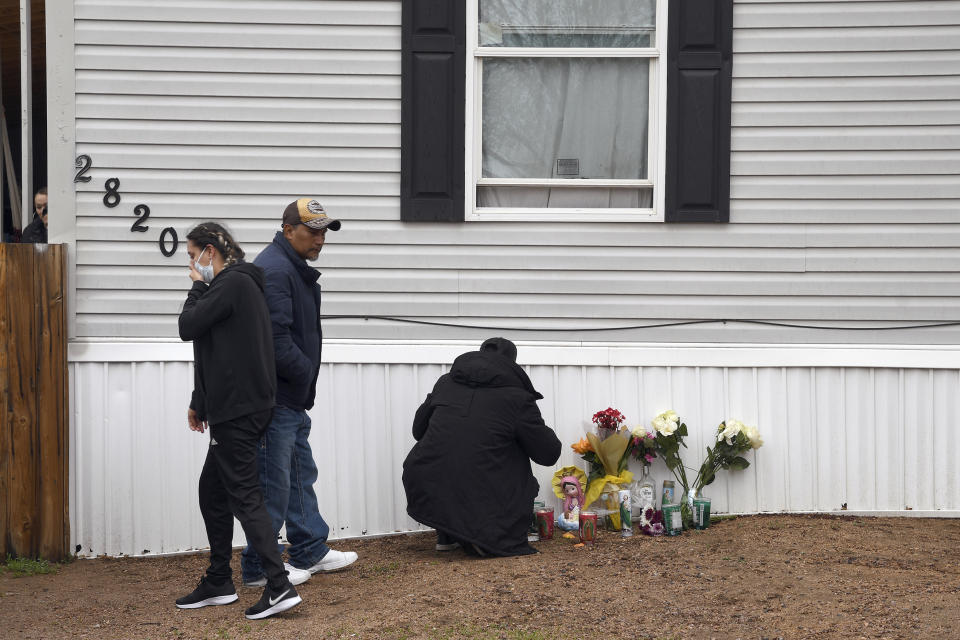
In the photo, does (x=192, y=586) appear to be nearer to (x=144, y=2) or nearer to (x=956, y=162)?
(x=144, y=2)

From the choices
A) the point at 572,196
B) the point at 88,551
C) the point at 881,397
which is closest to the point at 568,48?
the point at 572,196

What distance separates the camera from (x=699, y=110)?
5.88 m

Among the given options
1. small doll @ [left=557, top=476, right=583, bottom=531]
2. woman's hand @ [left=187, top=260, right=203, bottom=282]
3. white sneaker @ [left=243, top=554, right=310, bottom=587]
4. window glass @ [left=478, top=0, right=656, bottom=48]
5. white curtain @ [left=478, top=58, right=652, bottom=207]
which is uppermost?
window glass @ [left=478, top=0, right=656, bottom=48]

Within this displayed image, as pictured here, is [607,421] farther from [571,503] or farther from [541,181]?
[541,181]

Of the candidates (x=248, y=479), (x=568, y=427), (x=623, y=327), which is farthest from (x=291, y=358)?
(x=623, y=327)

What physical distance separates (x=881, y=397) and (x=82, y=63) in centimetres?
502

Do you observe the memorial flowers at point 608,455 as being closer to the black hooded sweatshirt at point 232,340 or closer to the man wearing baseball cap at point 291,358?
the man wearing baseball cap at point 291,358

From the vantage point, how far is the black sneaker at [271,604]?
14.2ft

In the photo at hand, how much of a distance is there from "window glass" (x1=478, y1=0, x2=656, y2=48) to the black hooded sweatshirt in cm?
248

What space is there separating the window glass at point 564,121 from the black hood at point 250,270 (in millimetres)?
2030

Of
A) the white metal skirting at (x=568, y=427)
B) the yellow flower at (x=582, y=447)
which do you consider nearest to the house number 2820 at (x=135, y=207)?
the white metal skirting at (x=568, y=427)

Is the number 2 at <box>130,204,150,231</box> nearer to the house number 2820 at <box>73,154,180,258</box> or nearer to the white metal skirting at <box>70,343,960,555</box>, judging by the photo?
the house number 2820 at <box>73,154,180,258</box>

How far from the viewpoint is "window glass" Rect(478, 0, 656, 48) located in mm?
5980

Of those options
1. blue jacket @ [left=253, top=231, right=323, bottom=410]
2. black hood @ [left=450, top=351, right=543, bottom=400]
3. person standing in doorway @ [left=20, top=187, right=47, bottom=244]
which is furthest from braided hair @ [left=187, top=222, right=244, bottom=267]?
person standing in doorway @ [left=20, top=187, right=47, bottom=244]
